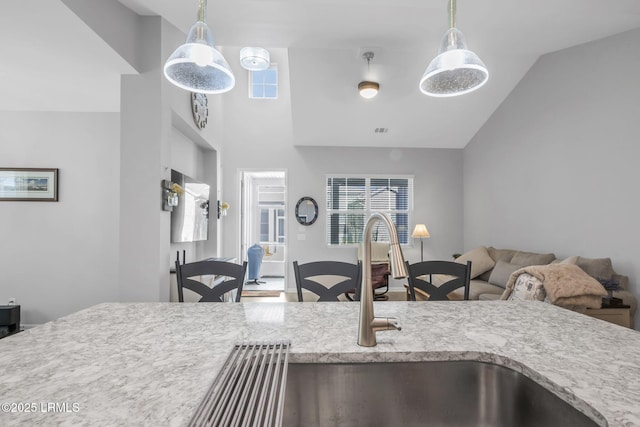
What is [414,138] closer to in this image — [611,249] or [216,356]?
[611,249]

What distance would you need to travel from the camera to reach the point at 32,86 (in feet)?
10.0

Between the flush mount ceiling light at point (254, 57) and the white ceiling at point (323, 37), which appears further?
the flush mount ceiling light at point (254, 57)

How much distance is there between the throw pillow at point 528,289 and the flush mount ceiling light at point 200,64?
8.03 ft

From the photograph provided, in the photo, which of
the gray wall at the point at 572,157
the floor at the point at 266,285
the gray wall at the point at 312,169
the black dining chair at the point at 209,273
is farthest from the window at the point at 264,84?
the black dining chair at the point at 209,273

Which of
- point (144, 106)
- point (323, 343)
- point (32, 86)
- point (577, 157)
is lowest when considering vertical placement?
point (323, 343)

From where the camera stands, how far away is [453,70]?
5.35ft

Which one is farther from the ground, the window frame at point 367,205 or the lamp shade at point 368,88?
the lamp shade at point 368,88

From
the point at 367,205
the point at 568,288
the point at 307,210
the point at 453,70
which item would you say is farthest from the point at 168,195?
the point at 367,205

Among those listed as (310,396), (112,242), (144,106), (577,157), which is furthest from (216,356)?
(577,157)

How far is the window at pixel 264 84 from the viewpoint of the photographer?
595 centimetres

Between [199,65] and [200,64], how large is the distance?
0.08m

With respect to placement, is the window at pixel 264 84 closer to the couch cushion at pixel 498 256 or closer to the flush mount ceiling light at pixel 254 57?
the flush mount ceiling light at pixel 254 57

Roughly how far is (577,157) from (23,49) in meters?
5.28

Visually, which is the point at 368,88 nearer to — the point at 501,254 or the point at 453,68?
the point at 453,68
